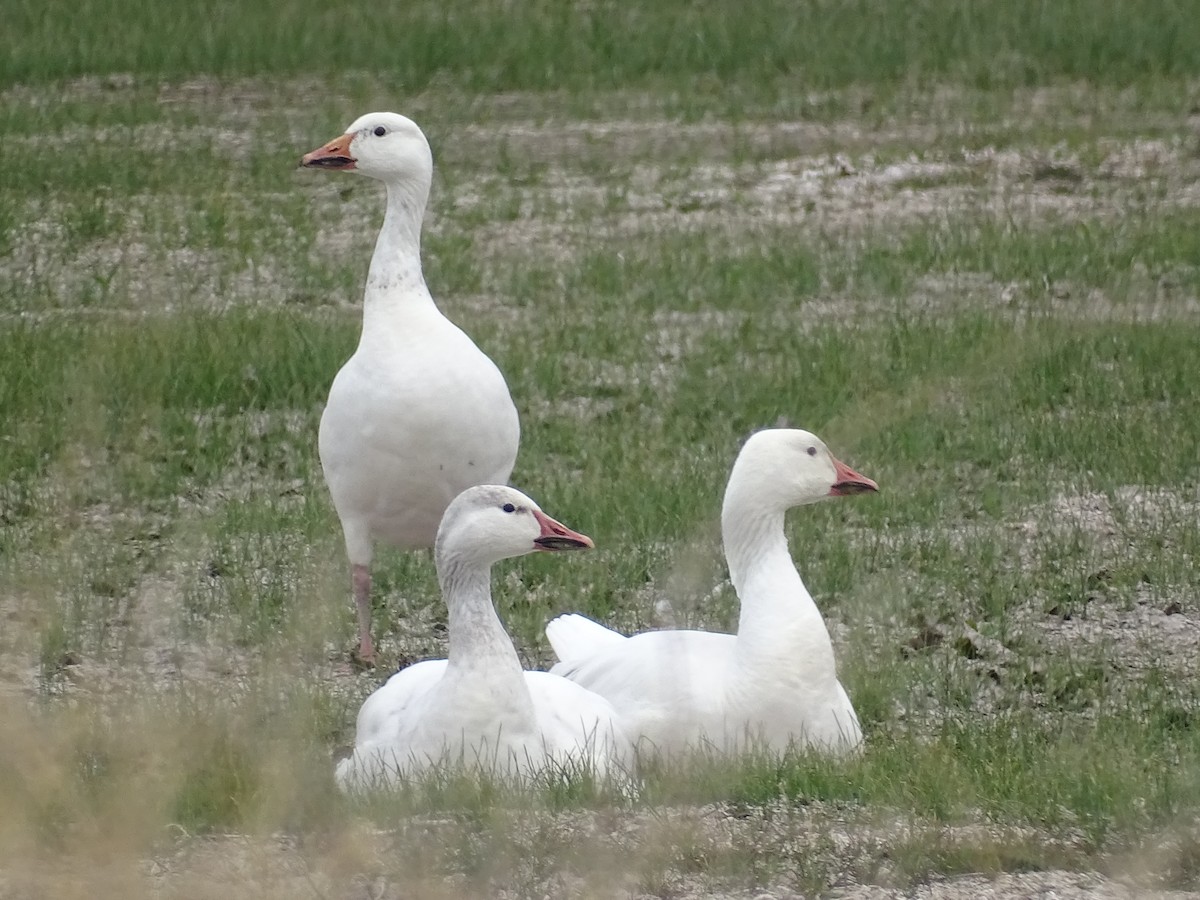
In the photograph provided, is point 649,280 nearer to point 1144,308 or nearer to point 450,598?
point 1144,308

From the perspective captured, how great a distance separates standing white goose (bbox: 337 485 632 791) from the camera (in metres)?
6.04

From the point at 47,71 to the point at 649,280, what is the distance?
8233mm

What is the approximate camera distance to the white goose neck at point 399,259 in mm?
7707

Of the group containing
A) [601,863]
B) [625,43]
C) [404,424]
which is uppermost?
[625,43]

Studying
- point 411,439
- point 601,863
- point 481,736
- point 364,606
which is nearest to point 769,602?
point 481,736

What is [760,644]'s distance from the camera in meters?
6.47

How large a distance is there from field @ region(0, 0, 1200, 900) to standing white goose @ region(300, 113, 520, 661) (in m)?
0.45

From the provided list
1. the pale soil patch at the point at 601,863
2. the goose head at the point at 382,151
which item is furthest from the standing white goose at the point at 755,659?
the goose head at the point at 382,151

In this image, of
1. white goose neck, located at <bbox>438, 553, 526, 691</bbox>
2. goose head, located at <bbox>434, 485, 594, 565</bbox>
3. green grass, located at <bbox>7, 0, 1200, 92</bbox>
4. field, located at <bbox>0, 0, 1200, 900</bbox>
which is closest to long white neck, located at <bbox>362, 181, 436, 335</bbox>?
field, located at <bbox>0, 0, 1200, 900</bbox>

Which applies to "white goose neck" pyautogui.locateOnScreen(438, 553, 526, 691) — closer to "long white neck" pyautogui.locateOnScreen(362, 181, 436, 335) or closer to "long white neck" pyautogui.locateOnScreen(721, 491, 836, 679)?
"long white neck" pyautogui.locateOnScreen(721, 491, 836, 679)

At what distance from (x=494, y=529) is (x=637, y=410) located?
14.0 ft

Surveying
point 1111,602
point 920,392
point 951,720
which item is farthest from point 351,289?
point 951,720

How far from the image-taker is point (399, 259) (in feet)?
25.9

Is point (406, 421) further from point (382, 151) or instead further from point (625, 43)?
point (625, 43)
